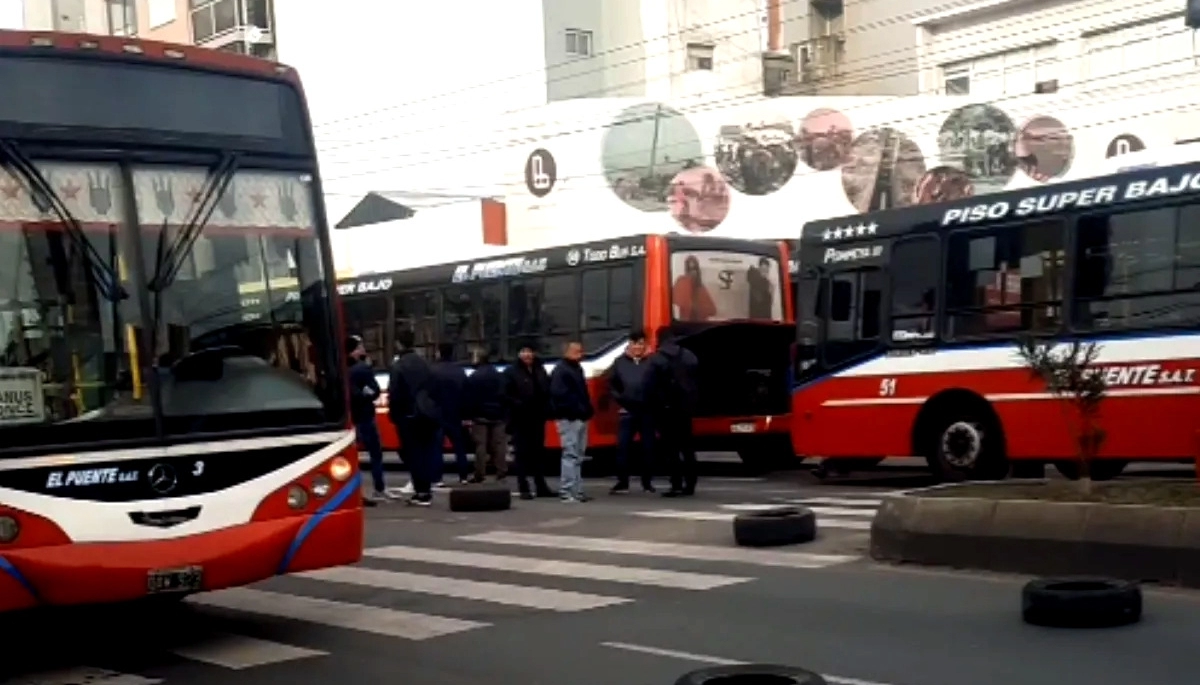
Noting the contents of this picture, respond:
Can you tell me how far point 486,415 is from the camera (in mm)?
18938

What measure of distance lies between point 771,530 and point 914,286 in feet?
18.2

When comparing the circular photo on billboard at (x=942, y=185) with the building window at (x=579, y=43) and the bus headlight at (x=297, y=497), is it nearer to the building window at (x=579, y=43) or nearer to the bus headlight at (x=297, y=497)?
the building window at (x=579, y=43)

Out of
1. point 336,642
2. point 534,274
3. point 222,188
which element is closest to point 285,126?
point 222,188

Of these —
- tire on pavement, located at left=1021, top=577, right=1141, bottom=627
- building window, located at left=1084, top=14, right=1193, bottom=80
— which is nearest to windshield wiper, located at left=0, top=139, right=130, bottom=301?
tire on pavement, located at left=1021, top=577, right=1141, bottom=627

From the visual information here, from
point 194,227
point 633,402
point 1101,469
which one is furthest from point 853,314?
point 194,227

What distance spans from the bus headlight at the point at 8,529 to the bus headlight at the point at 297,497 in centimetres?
153

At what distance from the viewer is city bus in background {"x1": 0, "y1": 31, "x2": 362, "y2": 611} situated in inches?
305

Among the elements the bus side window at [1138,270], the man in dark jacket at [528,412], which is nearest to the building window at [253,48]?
the man in dark jacket at [528,412]

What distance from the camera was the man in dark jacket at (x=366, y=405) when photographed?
55.5ft

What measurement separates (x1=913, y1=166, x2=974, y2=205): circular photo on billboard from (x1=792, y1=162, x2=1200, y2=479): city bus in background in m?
18.5

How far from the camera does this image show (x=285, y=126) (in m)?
8.98

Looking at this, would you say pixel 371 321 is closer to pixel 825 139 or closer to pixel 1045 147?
pixel 825 139

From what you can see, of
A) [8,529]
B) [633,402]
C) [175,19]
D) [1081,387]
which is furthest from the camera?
[175,19]

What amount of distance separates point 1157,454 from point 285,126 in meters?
9.36
